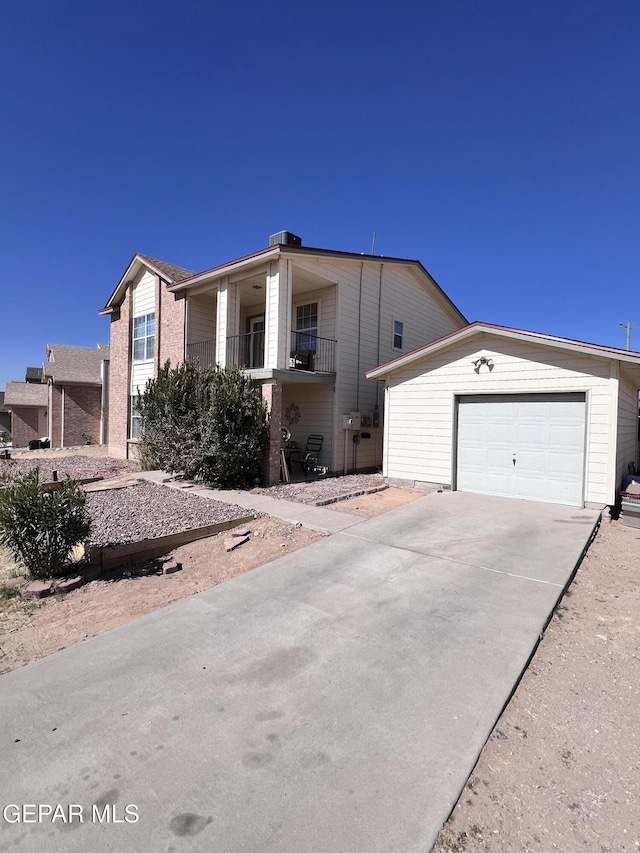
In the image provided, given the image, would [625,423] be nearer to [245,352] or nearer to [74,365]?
[245,352]

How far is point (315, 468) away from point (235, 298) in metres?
5.87

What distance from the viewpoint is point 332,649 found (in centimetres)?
368

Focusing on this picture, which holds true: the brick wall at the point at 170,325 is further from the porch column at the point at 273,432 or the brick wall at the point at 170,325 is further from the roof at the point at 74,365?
the roof at the point at 74,365

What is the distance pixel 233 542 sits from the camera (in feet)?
21.6

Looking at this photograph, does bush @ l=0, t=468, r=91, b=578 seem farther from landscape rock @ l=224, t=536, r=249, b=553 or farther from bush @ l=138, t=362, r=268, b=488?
bush @ l=138, t=362, r=268, b=488

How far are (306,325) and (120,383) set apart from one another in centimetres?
871

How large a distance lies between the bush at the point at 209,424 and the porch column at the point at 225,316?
3.72ft

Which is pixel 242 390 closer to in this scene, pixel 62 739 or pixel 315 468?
pixel 315 468

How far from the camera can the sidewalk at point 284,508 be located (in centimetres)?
734

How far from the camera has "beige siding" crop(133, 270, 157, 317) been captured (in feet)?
54.0

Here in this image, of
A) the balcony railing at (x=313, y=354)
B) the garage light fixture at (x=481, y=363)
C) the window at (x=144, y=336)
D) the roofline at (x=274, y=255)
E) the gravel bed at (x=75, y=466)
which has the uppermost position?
the roofline at (x=274, y=255)

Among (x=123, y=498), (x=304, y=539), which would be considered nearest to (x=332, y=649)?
(x=304, y=539)

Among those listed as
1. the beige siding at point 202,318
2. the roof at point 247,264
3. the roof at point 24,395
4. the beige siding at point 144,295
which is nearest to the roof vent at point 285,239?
the roof at point 247,264

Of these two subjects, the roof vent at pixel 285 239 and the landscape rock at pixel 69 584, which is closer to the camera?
the landscape rock at pixel 69 584
